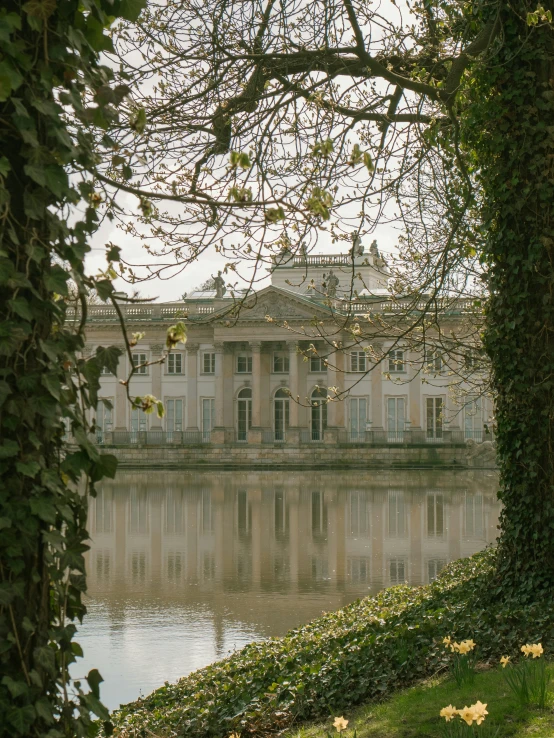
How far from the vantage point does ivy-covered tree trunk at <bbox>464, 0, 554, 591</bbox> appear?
7.04 meters

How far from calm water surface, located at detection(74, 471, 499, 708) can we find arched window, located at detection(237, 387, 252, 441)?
2233 cm

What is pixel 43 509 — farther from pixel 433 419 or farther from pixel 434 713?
pixel 433 419

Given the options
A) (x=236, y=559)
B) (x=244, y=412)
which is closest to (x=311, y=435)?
(x=244, y=412)

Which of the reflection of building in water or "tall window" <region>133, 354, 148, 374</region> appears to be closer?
"tall window" <region>133, 354, 148, 374</region>

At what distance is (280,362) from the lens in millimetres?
52906

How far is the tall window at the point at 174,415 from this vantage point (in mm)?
52875

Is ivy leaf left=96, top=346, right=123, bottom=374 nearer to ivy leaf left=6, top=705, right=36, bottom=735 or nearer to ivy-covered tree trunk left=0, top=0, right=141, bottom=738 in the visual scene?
ivy-covered tree trunk left=0, top=0, right=141, bottom=738

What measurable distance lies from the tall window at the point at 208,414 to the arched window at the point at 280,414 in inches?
139

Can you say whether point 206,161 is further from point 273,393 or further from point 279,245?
point 273,393

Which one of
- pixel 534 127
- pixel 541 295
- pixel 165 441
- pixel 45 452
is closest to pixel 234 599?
pixel 541 295

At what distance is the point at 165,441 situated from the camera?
168 feet

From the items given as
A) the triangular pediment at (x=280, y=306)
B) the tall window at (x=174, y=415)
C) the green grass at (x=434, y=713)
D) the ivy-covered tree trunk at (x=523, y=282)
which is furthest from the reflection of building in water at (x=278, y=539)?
the tall window at (x=174, y=415)

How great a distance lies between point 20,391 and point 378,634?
450 centimetres

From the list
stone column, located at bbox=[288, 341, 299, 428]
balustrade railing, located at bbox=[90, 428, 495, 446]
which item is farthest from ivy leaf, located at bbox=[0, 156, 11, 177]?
stone column, located at bbox=[288, 341, 299, 428]
